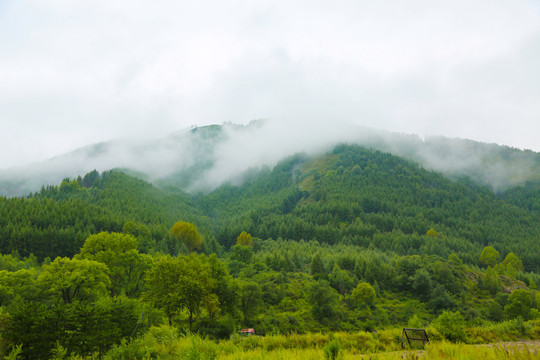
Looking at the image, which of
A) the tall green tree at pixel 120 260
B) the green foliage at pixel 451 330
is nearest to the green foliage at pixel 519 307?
the green foliage at pixel 451 330

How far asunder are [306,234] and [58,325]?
169026 mm

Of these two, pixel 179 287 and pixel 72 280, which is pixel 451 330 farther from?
pixel 72 280

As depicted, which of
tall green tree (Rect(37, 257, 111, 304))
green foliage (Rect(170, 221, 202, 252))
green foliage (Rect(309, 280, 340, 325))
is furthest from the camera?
green foliage (Rect(170, 221, 202, 252))

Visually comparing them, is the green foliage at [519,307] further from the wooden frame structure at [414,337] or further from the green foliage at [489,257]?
the green foliage at [489,257]

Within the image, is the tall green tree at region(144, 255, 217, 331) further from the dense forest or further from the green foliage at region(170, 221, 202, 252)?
the green foliage at region(170, 221, 202, 252)

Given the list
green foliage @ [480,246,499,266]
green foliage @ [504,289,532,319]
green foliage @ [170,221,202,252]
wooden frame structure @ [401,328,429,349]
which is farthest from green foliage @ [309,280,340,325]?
green foliage @ [480,246,499,266]

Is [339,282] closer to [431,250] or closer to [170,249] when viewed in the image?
[170,249]

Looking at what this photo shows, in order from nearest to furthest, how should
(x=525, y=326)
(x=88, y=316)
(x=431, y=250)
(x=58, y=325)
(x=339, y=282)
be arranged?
(x=58, y=325)
(x=88, y=316)
(x=525, y=326)
(x=339, y=282)
(x=431, y=250)

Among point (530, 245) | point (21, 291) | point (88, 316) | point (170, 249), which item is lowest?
point (530, 245)

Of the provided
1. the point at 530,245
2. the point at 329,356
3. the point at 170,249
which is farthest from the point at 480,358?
the point at 530,245

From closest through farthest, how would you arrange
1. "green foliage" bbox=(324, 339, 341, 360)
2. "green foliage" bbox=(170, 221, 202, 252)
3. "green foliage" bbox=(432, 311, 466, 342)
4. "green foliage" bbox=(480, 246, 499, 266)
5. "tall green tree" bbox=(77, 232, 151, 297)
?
"green foliage" bbox=(324, 339, 341, 360)
"green foliage" bbox=(432, 311, 466, 342)
"tall green tree" bbox=(77, 232, 151, 297)
"green foliage" bbox=(170, 221, 202, 252)
"green foliage" bbox=(480, 246, 499, 266)

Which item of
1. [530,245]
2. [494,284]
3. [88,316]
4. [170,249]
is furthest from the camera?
[530,245]

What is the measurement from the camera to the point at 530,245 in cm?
18400

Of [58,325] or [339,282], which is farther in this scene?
[339,282]
